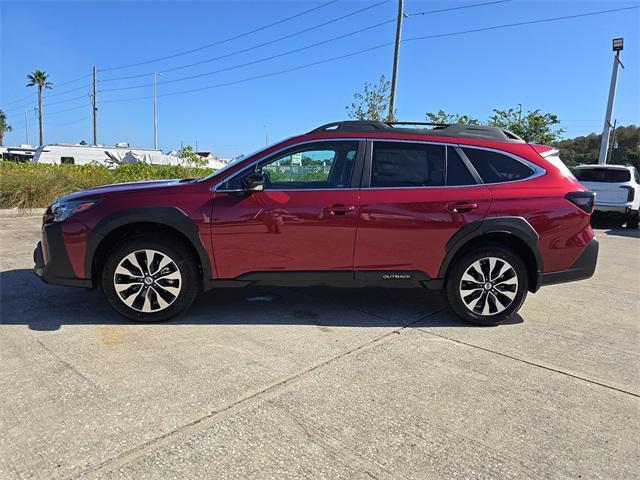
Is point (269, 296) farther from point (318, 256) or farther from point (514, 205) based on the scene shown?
point (514, 205)

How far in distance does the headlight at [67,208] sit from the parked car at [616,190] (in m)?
12.3

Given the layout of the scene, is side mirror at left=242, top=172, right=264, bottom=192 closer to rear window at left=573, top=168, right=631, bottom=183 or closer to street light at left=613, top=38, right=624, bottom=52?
rear window at left=573, top=168, right=631, bottom=183

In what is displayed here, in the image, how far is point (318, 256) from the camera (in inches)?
164

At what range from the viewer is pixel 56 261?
4.09m

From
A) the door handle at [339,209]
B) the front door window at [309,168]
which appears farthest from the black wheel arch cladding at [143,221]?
the door handle at [339,209]

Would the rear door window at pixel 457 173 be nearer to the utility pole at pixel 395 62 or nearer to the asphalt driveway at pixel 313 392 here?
the asphalt driveway at pixel 313 392

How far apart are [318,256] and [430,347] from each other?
1.21 m

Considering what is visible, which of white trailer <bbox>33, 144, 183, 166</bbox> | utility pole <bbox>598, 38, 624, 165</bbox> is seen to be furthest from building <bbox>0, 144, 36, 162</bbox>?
utility pole <bbox>598, 38, 624, 165</bbox>

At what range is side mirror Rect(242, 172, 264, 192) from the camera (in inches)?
159

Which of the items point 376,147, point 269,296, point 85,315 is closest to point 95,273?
point 85,315

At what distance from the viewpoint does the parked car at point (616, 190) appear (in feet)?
39.3

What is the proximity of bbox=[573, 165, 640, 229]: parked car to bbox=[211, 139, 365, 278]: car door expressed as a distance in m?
10.6

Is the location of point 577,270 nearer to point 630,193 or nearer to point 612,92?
point 630,193

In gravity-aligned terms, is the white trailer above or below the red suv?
above
